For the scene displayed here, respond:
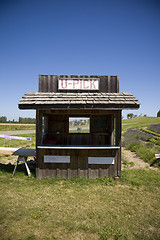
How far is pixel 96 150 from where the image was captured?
6.70 m

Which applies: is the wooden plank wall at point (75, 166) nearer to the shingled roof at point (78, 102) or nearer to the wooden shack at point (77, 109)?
the wooden shack at point (77, 109)

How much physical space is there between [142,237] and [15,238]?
2.93 m

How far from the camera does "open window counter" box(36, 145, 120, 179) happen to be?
670 cm

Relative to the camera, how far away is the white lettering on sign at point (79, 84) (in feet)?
24.1

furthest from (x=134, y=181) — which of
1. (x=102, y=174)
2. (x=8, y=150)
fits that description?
(x=8, y=150)

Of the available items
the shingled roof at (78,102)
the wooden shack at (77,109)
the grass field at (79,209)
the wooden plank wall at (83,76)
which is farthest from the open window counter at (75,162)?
the wooden plank wall at (83,76)

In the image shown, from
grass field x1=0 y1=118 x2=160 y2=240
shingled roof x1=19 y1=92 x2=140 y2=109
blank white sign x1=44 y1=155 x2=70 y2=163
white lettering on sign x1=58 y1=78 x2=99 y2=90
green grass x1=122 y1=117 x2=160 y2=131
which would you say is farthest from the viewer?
green grass x1=122 y1=117 x2=160 y2=131

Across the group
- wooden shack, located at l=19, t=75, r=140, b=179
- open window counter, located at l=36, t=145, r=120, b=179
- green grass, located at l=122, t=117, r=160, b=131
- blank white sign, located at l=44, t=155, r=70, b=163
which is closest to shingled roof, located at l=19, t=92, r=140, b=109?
wooden shack, located at l=19, t=75, r=140, b=179

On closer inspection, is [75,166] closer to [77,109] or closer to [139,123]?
[77,109]

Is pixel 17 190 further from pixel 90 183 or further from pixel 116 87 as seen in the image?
pixel 116 87

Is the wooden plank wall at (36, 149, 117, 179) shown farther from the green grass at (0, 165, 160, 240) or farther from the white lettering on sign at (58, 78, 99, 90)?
the white lettering on sign at (58, 78, 99, 90)

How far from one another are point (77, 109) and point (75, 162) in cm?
245

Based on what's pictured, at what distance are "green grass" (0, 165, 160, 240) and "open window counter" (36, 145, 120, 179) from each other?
13.7 inches

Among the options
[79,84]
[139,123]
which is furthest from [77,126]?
[139,123]
